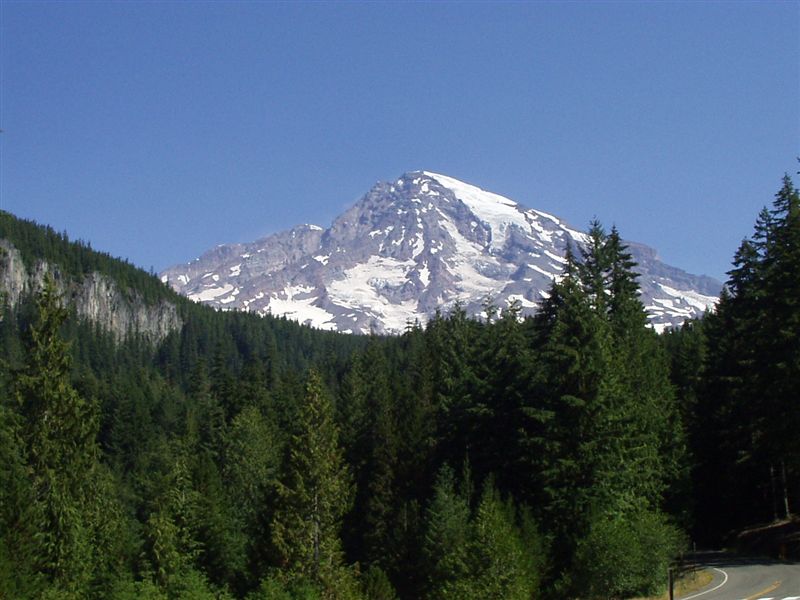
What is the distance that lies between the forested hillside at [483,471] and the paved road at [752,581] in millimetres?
2315

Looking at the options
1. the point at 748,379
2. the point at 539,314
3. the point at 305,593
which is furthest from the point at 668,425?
the point at 305,593

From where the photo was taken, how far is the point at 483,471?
160 ft

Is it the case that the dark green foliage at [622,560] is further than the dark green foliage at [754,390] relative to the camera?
No

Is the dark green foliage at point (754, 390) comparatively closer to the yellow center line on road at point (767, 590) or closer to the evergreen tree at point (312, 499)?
the yellow center line on road at point (767, 590)

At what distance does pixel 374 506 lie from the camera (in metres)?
53.1

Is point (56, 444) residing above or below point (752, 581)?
above

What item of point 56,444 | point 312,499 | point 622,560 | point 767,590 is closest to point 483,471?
point 312,499

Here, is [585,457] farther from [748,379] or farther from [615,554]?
[748,379]

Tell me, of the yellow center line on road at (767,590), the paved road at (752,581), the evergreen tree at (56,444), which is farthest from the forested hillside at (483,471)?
the yellow center line on road at (767,590)

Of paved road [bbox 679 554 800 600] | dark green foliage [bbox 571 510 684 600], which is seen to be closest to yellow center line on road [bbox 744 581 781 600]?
paved road [bbox 679 554 800 600]

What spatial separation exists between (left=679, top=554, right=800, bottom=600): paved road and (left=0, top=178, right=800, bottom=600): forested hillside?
232 centimetres

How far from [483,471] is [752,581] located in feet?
54.4

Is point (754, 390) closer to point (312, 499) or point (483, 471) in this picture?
point (483, 471)

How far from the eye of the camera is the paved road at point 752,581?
31469 mm
